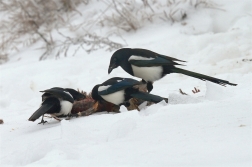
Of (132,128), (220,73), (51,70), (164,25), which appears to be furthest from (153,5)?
(132,128)

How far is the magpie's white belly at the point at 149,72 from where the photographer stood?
3.79 m

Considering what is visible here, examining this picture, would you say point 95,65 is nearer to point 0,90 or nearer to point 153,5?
point 0,90

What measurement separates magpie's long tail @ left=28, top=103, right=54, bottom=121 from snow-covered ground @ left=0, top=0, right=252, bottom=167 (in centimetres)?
10

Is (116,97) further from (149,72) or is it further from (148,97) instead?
(149,72)

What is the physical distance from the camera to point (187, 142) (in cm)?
229

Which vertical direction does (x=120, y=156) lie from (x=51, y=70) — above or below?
below

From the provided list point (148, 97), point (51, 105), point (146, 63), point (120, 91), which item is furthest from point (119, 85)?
point (51, 105)

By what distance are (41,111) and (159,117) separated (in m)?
0.91

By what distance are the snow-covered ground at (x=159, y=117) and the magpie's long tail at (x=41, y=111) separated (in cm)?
10

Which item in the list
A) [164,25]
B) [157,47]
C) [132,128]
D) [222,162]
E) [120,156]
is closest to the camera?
[222,162]

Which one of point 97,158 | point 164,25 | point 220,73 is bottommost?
point 97,158

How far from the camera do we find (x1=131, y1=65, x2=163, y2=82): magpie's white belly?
3.79 meters

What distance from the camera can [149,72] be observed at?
3799 mm

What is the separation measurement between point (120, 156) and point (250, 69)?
259 cm
